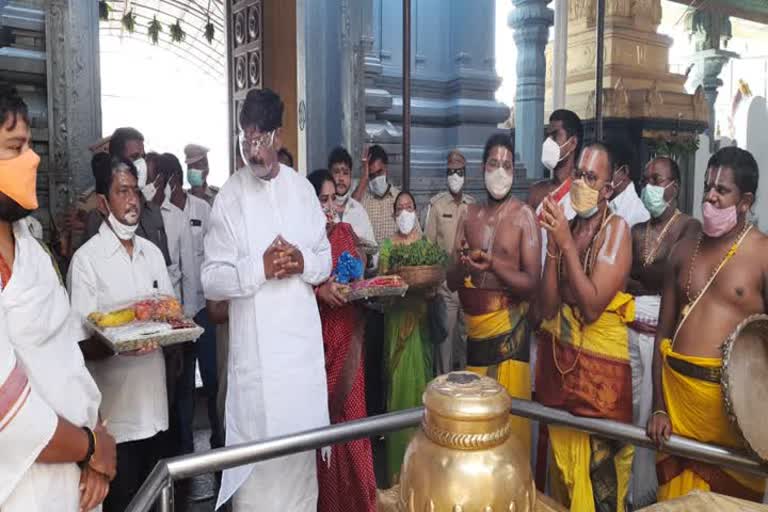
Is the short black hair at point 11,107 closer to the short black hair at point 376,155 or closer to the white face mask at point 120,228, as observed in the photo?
the white face mask at point 120,228

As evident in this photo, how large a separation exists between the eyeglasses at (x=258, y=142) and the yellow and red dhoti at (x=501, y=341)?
1.32 metres

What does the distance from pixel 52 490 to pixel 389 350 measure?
102 inches

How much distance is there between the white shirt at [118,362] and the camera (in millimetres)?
2789

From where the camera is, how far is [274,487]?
2.74 m

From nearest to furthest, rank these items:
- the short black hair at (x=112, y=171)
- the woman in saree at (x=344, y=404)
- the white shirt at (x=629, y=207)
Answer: the short black hair at (x=112, y=171) < the woman in saree at (x=344, y=404) < the white shirt at (x=629, y=207)

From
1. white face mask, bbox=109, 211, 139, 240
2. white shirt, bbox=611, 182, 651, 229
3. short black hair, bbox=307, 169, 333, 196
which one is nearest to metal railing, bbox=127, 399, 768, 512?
white face mask, bbox=109, 211, 139, 240

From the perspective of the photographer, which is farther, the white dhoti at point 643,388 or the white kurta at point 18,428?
the white dhoti at point 643,388

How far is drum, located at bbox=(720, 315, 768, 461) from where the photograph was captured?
209 cm

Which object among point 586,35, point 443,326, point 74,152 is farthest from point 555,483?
point 586,35


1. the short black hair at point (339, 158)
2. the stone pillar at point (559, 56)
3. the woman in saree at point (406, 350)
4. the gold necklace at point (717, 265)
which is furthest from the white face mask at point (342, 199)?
the stone pillar at point (559, 56)

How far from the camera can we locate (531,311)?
3367mm

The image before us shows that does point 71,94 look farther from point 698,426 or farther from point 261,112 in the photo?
point 698,426

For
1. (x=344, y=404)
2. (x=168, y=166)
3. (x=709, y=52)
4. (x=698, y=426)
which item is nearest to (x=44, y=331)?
(x=344, y=404)

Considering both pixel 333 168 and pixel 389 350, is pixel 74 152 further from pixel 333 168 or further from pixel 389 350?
pixel 389 350
